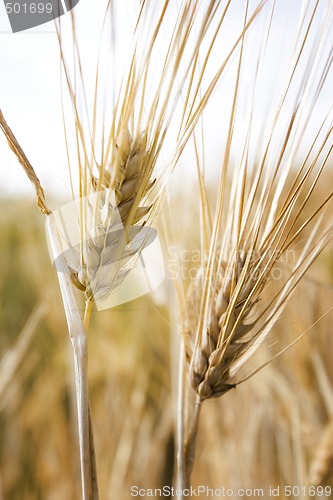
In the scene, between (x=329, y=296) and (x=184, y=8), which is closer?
(x=184, y=8)

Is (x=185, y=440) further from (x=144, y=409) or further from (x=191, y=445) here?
(x=144, y=409)

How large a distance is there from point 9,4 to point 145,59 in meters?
0.18

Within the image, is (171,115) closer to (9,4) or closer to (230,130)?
(230,130)

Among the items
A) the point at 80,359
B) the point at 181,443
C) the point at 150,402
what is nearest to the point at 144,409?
the point at 150,402

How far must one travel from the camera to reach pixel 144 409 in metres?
1.16

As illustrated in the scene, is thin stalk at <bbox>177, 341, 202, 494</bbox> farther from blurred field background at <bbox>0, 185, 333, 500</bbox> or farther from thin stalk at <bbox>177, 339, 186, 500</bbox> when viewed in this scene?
blurred field background at <bbox>0, 185, 333, 500</bbox>

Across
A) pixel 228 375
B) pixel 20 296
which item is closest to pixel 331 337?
pixel 228 375

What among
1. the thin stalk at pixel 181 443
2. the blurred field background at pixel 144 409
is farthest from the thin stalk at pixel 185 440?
the blurred field background at pixel 144 409

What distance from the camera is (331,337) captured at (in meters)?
1.03

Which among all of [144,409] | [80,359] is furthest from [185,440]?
[144,409]

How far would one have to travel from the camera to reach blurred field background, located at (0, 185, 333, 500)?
2.67 feet

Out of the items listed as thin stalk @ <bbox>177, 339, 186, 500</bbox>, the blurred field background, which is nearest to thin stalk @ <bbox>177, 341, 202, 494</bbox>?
thin stalk @ <bbox>177, 339, 186, 500</bbox>

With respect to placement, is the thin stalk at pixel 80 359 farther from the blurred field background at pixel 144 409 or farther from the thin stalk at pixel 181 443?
the blurred field background at pixel 144 409

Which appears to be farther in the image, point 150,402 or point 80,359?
point 150,402
